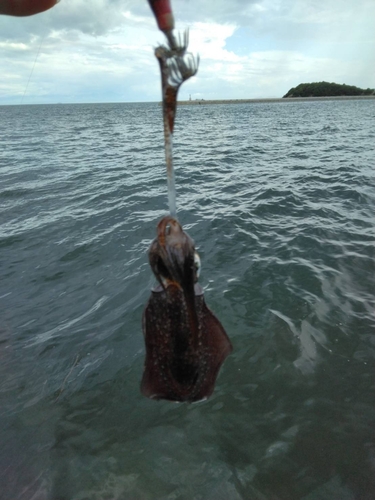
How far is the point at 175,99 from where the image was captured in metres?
1.60

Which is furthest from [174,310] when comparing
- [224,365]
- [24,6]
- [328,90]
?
[328,90]

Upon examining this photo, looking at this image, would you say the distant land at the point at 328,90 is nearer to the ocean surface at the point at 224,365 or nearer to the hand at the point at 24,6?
the ocean surface at the point at 224,365

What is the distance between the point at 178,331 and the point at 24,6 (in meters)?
3.19

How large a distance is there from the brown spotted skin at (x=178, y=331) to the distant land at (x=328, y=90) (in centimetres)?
19061

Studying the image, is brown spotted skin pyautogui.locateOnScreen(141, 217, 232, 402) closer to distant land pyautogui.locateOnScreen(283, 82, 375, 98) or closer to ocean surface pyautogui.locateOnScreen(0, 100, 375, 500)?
ocean surface pyautogui.locateOnScreen(0, 100, 375, 500)

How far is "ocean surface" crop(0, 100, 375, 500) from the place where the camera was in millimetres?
3863

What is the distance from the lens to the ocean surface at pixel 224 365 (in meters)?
3.86

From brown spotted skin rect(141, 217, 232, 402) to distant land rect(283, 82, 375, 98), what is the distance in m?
191

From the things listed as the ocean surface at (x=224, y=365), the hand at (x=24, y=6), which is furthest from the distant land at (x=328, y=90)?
the hand at (x=24, y=6)

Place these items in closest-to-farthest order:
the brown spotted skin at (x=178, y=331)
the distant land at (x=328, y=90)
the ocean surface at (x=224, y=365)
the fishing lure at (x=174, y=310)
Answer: the fishing lure at (x=174, y=310) → the brown spotted skin at (x=178, y=331) → the ocean surface at (x=224, y=365) → the distant land at (x=328, y=90)

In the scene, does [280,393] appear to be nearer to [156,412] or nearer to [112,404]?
[156,412]

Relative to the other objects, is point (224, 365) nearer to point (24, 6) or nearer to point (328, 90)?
point (24, 6)

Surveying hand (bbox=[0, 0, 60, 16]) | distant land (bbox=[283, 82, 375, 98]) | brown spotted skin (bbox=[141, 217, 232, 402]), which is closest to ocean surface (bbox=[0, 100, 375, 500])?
brown spotted skin (bbox=[141, 217, 232, 402])

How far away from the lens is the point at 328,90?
16450cm
